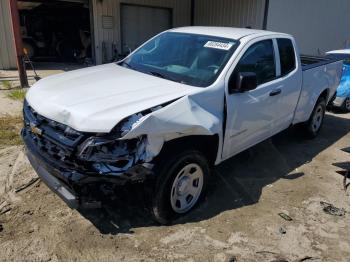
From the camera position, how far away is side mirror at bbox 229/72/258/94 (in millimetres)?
3492

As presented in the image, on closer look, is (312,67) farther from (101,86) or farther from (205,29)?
(101,86)

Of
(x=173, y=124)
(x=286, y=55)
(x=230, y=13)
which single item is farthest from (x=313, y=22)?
(x=173, y=124)

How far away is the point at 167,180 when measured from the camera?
3045mm

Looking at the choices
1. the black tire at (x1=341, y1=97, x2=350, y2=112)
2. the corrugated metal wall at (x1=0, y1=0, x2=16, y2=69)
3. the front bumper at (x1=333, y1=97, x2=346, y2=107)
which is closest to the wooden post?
the corrugated metal wall at (x1=0, y1=0, x2=16, y2=69)

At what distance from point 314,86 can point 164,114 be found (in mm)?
3518

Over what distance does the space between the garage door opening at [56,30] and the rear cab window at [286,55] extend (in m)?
10.2

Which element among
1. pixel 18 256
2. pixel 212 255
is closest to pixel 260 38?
pixel 212 255

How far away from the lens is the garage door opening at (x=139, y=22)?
43.3ft

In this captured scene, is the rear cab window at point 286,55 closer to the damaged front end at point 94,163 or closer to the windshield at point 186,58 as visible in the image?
the windshield at point 186,58

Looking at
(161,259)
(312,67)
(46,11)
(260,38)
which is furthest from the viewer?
(46,11)

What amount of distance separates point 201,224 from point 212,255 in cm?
44

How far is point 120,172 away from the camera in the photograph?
269 centimetres

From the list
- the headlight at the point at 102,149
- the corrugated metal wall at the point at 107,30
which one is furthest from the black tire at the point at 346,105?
the corrugated metal wall at the point at 107,30

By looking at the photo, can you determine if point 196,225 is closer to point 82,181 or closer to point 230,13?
point 82,181
